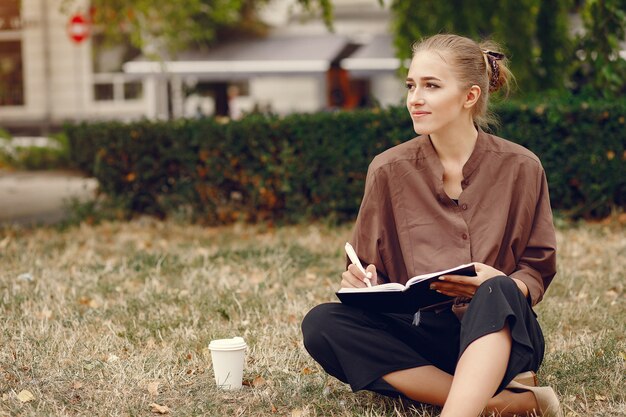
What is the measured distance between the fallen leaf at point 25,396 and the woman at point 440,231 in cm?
112

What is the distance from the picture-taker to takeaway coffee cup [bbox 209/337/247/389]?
3660mm

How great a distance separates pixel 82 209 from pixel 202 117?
1404 millimetres

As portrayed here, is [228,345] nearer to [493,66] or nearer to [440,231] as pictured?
[440,231]

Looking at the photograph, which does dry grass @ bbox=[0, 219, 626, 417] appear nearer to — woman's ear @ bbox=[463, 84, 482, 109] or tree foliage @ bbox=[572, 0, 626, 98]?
woman's ear @ bbox=[463, 84, 482, 109]

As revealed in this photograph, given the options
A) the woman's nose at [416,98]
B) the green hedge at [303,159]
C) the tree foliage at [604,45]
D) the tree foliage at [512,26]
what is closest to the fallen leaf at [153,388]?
the woman's nose at [416,98]

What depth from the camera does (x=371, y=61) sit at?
17.3 m

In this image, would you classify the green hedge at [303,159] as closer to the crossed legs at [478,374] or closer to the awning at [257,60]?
the crossed legs at [478,374]

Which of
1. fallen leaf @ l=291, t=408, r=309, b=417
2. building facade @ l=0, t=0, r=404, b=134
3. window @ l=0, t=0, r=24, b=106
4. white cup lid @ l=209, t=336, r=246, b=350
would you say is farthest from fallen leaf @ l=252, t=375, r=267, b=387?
window @ l=0, t=0, r=24, b=106

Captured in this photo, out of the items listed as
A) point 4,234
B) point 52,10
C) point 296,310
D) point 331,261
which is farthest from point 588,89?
point 52,10

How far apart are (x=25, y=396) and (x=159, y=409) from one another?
21.0 inches

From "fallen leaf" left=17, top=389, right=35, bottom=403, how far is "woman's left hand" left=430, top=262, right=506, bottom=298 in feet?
5.37

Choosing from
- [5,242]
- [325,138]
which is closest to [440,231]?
[325,138]

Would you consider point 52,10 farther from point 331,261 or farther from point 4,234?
point 331,261

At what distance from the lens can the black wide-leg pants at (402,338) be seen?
300 cm
